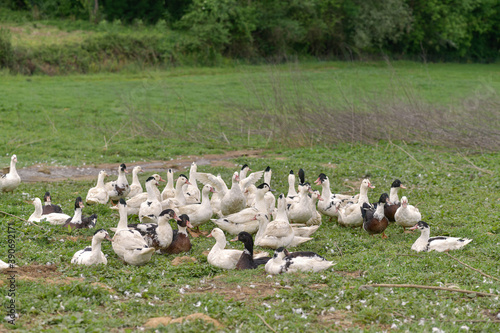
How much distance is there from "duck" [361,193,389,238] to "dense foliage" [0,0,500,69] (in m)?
31.3

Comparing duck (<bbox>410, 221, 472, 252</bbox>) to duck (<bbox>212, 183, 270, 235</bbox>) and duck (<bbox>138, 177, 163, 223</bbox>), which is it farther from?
duck (<bbox>138, 177, 163, 223</bbox>)

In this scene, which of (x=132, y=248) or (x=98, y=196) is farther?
(x=98, y=196)

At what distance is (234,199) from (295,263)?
323 centimetres

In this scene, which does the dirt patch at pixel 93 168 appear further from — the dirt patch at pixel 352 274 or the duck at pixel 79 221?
the dirt patch at pixel 352 274

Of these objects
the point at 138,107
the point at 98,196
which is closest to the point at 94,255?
the point at 98,196

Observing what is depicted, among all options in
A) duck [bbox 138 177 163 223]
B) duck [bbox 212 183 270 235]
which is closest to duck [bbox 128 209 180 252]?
duck [bbox 138 177 163 223]

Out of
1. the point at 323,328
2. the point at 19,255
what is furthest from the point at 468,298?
the point at 19,255

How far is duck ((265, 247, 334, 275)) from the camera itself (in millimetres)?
7828

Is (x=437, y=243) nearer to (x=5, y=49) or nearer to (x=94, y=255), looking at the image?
(x=94, y=255)

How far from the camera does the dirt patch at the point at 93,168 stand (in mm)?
14977

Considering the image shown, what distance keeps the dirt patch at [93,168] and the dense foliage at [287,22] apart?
23.2 m

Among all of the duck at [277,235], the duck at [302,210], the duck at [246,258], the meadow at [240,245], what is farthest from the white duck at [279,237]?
the duck at [302,210]

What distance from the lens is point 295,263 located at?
786 centimetres

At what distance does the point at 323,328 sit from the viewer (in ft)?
20.2
